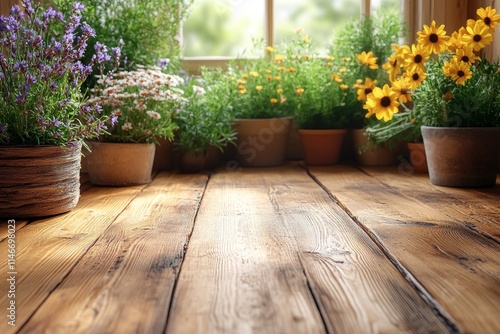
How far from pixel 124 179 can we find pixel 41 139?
751mm

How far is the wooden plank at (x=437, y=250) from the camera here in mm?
1295

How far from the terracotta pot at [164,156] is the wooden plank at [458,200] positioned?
1065 millimetres

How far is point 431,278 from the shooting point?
1.47 m

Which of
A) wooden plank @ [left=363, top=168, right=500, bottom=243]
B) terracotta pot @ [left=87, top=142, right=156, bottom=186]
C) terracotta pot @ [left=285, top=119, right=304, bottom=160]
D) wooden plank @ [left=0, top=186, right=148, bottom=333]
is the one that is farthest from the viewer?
terracotta pot @ [left=285, top=119, right=304, bottom=160]

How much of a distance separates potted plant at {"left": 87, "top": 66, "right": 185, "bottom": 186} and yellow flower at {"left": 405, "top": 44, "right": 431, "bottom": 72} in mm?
1020

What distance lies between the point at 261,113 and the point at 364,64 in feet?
1.98

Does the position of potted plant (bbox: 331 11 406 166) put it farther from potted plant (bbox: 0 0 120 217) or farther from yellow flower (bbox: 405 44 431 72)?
potted plant (bbox: 0 0 120 217)

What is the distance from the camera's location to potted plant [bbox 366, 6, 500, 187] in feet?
8.96

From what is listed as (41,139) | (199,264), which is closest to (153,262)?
(199,264)

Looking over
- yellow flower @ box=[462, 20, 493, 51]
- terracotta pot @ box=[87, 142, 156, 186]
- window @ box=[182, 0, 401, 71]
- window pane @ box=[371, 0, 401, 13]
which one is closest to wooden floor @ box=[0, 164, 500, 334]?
terracotta pot @ box=[87, 142, 156, 186]

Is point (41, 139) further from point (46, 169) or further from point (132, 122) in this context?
point (132, 122)

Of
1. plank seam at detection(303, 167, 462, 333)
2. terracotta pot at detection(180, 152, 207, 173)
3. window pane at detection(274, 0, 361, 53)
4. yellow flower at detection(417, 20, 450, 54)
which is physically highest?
window pane at detection(274, 0, 361, 53)

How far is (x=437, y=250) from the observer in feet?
5.68

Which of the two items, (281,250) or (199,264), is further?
(281,250)
